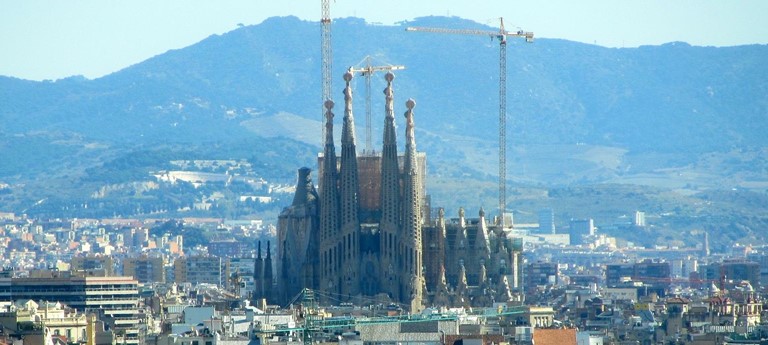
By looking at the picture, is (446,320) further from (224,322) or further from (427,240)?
(427,240)

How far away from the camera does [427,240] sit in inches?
6009

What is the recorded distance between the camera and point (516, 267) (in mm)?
156750

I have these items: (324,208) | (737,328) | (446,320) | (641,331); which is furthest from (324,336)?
(324,208)

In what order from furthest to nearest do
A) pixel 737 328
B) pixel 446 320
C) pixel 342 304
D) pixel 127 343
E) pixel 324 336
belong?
1. pixel 342 304
2. pixel 737 328
3. pixel 446 320
4. pixel 127 343
5. pixel 324 336

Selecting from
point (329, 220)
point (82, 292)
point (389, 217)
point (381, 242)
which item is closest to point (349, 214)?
point (329, 220)

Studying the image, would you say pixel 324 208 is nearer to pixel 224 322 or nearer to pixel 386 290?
pixel 386 290

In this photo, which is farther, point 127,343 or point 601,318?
point 601,318

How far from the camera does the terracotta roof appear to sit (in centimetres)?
8944

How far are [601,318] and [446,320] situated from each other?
40379 mm

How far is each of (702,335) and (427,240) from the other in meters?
45.4

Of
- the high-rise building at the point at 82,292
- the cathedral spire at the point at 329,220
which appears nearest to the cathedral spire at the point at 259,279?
the cathedral spire at the point at 329,220

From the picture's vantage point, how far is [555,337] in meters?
91.2

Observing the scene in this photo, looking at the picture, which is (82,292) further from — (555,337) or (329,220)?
(555,337)

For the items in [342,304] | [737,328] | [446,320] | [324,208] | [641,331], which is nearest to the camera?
[446,320]
